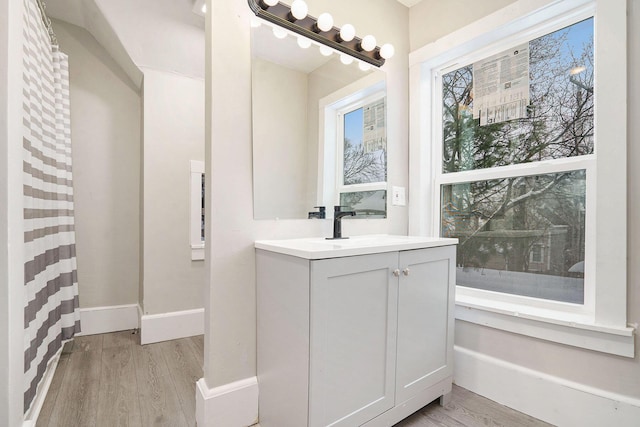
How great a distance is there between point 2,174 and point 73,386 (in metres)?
1.28

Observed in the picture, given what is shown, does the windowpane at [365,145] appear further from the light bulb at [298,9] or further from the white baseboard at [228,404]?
the white baseboard at [228,404]

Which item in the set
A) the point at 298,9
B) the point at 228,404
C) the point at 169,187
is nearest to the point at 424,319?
the point at 228,404

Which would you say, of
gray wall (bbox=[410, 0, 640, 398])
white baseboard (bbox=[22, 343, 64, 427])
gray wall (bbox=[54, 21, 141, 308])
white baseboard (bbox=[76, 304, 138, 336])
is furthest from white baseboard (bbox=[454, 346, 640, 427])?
gray wall (bbox=[54, 21, 141, 308])

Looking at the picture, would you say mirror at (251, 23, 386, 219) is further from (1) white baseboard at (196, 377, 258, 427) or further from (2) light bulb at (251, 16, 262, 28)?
(1) white baseboard at (196, 377, 258, 427)

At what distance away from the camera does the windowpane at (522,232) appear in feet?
4.95

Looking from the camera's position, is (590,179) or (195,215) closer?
(590,179)

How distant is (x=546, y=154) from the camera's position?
5.26ft

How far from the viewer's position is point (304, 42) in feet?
5.16

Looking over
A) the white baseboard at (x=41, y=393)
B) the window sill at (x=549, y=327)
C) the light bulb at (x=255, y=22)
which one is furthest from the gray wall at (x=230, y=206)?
the window sill at (x=549, y=327)

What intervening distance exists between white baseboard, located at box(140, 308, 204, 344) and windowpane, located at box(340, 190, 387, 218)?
5.13ft

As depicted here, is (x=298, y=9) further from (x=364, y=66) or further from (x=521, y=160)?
(x=521, y=160)

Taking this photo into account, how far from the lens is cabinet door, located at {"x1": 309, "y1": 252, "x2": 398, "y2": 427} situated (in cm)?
107

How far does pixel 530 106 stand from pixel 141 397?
257cm

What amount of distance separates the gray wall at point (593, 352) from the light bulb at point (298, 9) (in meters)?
1.00
